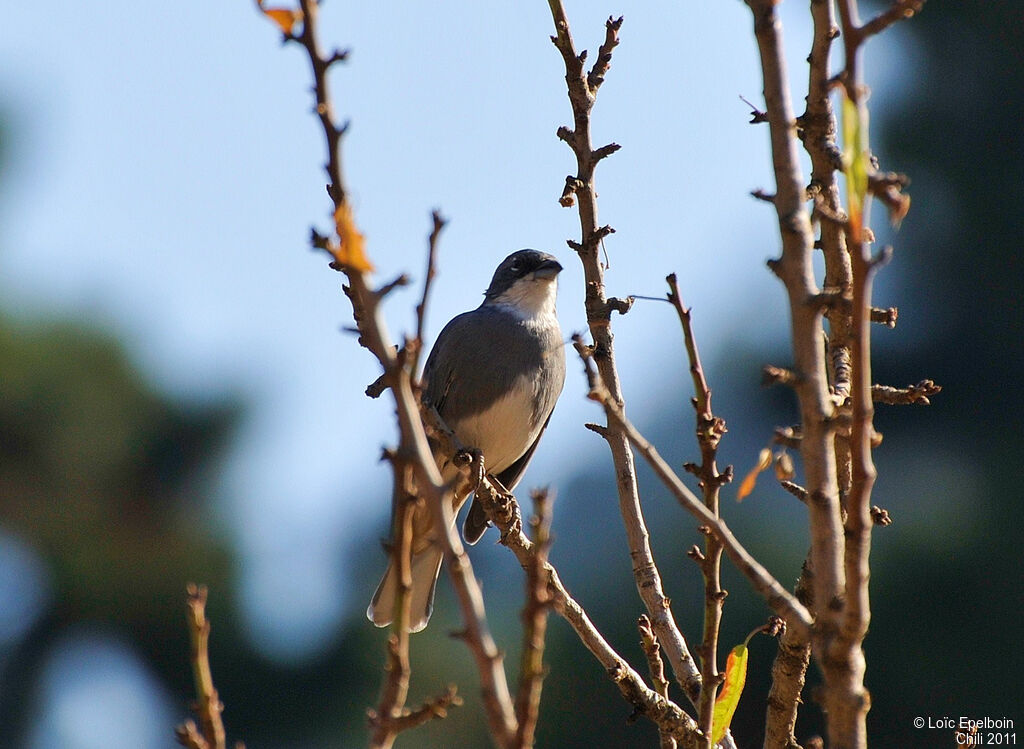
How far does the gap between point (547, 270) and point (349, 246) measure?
4.85 m

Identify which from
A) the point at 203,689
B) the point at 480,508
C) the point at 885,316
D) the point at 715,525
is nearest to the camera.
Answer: the point at 203,689

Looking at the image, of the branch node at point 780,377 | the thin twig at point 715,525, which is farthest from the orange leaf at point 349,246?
the branch node at point 780,377

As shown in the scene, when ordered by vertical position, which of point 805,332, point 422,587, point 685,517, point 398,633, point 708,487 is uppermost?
point 805,332

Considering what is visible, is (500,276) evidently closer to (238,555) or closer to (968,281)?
(238,555)

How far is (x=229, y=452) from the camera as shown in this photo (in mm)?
24000

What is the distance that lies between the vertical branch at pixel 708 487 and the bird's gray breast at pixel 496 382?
3648 mm

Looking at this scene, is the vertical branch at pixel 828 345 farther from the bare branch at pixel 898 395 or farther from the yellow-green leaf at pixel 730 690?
the yellow-green leaf at pixel 730 690

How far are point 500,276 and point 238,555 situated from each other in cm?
1667

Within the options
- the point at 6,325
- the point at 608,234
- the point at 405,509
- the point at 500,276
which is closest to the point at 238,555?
the point at 6,325

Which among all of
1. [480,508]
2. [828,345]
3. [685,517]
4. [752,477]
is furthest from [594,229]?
[685,517]

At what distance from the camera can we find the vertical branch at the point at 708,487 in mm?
2281

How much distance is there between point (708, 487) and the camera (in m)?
2.33

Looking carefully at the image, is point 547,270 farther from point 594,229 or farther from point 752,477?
point 752,477

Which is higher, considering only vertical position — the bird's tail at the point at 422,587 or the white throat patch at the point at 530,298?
the white throat patch at the point at 530,298
